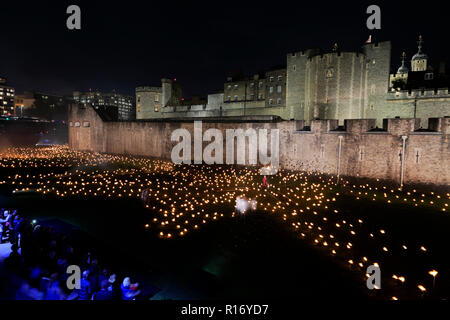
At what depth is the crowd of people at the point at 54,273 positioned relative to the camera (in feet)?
17.4

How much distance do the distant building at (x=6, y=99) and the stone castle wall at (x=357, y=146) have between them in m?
97.5

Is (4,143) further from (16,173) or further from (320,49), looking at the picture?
(320,49)

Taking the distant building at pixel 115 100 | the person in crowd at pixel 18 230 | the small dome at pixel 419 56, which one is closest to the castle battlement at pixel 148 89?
the person in crowd at pixel 18 230

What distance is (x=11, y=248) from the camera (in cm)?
770

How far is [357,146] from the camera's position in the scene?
17641 mm

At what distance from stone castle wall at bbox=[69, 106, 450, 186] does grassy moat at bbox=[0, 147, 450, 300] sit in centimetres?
97

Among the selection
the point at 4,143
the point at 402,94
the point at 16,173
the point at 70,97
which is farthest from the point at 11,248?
the point at 70,97

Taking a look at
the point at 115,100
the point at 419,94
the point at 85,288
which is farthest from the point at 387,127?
the point at 115,100

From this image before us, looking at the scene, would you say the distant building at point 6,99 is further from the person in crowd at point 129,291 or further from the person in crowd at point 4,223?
the person in crowd at point 129,291

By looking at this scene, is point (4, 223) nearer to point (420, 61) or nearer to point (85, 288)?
point (85, 288)

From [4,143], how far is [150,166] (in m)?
32.7

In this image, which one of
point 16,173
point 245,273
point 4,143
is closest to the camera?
point 245,273

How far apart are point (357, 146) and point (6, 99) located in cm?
12003

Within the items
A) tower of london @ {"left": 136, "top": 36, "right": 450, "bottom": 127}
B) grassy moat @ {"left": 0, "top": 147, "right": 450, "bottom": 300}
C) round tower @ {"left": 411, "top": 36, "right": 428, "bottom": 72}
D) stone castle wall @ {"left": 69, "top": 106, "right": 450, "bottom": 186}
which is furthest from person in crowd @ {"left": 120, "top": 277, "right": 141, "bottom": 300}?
round tower @ {"left": 411, "top": 36, "right": 428, "bottom": 72}
